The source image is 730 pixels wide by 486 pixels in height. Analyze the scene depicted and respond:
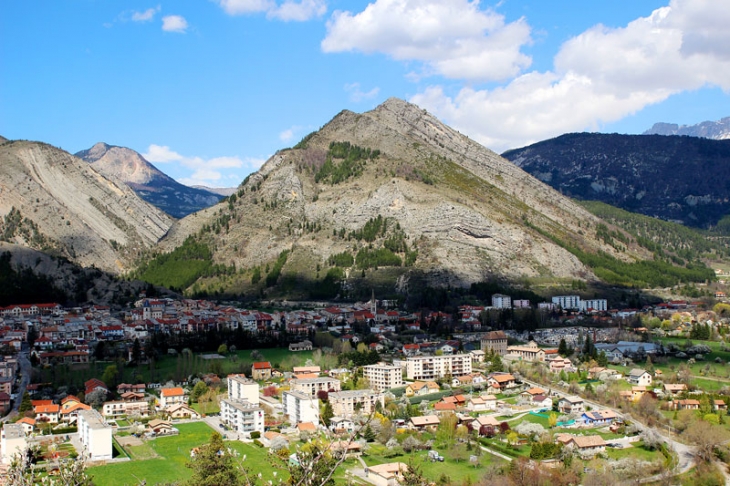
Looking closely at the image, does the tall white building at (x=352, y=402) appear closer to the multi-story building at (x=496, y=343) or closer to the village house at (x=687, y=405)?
the village house at (x=687, y=405)

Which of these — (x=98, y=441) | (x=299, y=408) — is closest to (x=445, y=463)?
(x=299, y=408)

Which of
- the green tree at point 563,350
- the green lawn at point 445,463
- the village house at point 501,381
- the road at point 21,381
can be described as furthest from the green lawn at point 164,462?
the green tree at point 563,350

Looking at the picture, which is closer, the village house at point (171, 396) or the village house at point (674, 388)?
the village house at point (171, 396)

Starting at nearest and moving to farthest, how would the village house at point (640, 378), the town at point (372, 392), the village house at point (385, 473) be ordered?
the village house at point (385, 473) < the town at point (372, 392) < the village house at point (640, 378)

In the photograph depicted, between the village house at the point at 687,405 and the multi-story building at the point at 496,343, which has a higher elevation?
the multi-story building at the point at 496,343

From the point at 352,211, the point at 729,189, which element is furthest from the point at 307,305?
the point at 729,189

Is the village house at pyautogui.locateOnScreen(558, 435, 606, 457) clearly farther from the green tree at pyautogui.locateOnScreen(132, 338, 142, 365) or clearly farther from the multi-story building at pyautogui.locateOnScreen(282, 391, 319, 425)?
the green tree at pyautogui.locateOnScreen(132, 338, 142, 365)

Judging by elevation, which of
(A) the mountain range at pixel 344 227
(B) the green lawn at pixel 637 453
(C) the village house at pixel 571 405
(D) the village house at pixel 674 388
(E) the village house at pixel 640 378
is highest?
(A) the mountain range at pixel 344 227

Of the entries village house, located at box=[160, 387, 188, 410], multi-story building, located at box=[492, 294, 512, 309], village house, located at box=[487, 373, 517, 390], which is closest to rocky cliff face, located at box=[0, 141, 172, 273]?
multi-story building, located at box=[492, 294, 512, 309]
